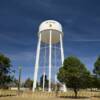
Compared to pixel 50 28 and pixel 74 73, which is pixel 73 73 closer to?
pixel 74 73

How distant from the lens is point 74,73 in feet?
147

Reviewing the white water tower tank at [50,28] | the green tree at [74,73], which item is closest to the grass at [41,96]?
the green tree at [74,73]

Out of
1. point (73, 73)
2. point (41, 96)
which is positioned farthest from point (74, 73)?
point (41, 96)

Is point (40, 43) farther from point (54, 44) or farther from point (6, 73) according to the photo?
point (6, 73)

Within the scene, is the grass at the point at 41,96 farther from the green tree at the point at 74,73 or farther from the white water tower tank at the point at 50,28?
the white water tower tank at the point at 50,28

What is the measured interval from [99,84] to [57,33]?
615 inches

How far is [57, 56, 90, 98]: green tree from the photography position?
4528 cm

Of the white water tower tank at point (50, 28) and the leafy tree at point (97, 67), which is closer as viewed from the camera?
the leafy tree at point (97, 67)

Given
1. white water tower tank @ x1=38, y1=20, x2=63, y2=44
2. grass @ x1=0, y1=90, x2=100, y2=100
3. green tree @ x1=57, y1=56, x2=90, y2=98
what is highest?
white water tower tank @ x1=38, y1=20, x2=63, y2=44

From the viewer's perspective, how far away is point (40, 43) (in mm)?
54469

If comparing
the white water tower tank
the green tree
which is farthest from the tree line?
the white water tower tank

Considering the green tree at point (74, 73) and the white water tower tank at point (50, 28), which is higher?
the white water tower tank at point (50, 28)

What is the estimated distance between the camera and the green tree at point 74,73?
149ft

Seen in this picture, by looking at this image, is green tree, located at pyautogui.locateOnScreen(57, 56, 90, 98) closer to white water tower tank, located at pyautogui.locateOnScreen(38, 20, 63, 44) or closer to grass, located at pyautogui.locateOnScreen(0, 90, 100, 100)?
grass, located at pyautogui.locateOnScreen(0, 90, 100, 100)
